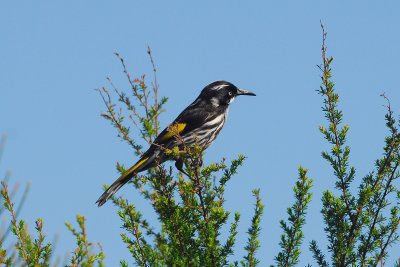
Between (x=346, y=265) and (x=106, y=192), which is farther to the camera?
(x=106, y=192)

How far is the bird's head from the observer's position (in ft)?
33.5

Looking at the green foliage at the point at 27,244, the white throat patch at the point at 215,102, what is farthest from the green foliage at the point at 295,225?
the white throat patch at the point at 215,102

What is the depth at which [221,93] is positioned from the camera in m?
10.3

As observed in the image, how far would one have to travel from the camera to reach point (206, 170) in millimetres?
5723

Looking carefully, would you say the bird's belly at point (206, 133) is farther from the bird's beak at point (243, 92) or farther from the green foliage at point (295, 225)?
the green foliage at point (295, 225)

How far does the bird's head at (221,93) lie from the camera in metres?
10.2

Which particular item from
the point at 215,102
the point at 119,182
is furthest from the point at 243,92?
the point at 119,182

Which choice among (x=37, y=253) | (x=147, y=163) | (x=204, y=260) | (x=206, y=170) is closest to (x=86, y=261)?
(x=37, y=253)

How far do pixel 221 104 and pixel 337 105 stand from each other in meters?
4.16

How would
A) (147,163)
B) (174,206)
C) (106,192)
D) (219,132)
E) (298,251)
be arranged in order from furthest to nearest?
1. (219,132)
2. (147,163)
3. (106,192)
4. (174,206)
5. (298,251)

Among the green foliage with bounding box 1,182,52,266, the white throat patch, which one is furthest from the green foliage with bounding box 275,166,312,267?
the white throat patch

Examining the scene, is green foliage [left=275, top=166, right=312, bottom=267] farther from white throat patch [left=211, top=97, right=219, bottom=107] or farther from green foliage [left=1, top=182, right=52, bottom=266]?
white throat patch [left=211, top=97, right=219, bottom=107]

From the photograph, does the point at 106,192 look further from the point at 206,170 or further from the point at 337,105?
the point at 337,105

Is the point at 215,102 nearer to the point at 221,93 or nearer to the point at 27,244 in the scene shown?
the point at 221,93
